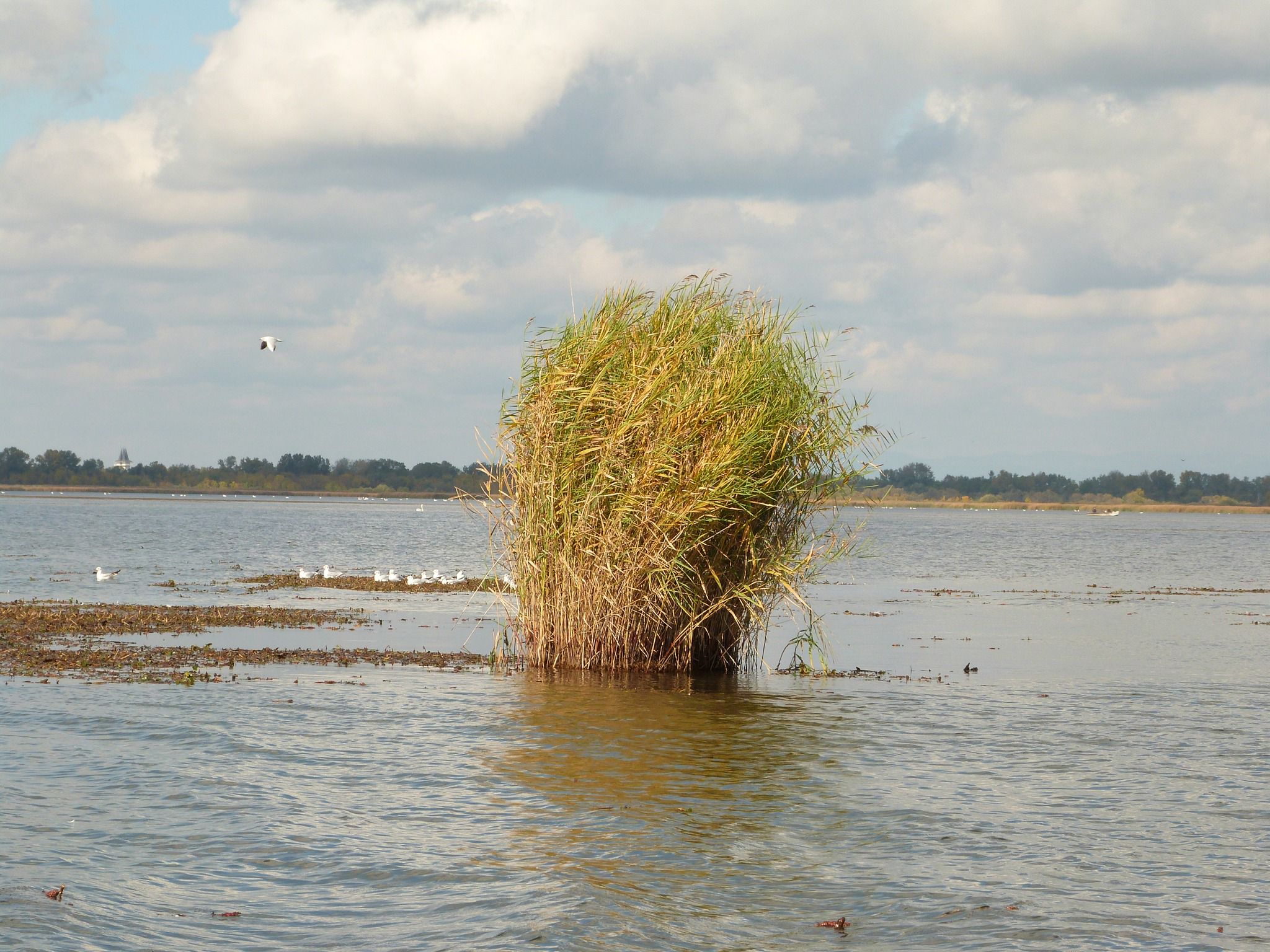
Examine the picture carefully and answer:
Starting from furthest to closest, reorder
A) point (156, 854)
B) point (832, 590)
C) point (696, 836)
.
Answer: point (832, 590) → point (696, 836) → point (156, 854)

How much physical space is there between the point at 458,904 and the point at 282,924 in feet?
4.79

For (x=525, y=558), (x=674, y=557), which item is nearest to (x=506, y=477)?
(x=525, y=558)

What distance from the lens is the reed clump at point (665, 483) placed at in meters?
21.6

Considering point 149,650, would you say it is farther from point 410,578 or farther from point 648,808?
point 410,578

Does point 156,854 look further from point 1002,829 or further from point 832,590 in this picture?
point 832,590

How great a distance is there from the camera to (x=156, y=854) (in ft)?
37.7

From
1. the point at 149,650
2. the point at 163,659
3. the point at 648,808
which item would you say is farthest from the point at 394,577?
the point at 648,808

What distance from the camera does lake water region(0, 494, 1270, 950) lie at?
392 inches

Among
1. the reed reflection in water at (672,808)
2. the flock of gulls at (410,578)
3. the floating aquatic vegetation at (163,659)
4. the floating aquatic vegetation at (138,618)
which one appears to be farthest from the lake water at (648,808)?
the flock of gulls at (410,578)

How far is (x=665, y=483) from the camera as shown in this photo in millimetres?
21578

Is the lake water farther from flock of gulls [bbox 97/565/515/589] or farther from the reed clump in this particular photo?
flock of gulls [bbox 97/565/515/589]

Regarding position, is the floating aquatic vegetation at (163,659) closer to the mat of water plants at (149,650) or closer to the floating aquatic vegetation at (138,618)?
the mat of water plants at (149,650)

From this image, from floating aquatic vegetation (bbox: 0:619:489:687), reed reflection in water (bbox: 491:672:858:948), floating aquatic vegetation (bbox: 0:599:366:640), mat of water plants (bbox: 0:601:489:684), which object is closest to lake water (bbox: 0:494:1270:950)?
reed reflection in water (bbox: 491:672:858:948)

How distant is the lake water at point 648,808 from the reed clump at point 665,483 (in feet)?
4.19
